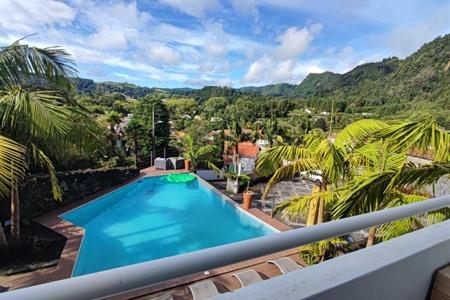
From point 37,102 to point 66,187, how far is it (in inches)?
283

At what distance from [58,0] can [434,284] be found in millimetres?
8698

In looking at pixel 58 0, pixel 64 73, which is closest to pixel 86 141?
pixel 64 73

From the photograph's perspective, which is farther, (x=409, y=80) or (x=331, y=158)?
(x=409, y=80)

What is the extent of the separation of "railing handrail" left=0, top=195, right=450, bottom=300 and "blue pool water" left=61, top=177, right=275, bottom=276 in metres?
7.08

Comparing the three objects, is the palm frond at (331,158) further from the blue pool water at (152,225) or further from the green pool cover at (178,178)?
the green pool cover at (178,178)

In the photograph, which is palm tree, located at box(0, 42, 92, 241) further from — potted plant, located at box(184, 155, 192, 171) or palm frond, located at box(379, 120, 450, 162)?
potted plant, located at box(184, 155, 192, 171)

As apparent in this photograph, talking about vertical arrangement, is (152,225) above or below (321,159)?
below

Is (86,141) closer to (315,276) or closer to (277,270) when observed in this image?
(277,270)

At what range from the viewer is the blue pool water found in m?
8.02

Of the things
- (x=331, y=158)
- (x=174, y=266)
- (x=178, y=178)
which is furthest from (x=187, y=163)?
(x=174, y=266)

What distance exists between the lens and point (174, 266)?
0.65m

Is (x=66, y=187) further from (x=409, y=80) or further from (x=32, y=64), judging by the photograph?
(x=409, y=80)

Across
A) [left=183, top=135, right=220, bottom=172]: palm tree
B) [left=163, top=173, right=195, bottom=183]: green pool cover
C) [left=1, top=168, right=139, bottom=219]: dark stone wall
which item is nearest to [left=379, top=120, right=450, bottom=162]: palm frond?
[left=1, top=168, right=139, bottom=219]: dark stone wall

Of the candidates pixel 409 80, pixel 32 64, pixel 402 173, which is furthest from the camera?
pixel 409 80
